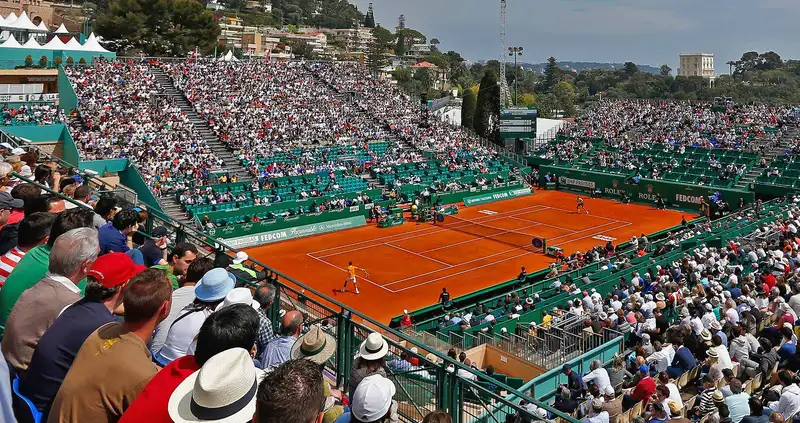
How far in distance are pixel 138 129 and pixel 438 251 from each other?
2150cm

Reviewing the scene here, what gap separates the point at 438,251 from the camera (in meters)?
33.0

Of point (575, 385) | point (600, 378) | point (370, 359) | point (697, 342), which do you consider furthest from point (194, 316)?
point (697, 342)

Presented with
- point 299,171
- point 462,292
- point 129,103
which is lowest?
point 462,292

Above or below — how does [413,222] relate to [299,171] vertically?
below

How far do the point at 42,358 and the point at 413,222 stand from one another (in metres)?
36.5

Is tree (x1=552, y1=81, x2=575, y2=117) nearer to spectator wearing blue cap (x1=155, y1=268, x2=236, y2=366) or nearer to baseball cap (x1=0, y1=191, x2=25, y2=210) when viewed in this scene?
baseball cap (x1=0, y1=191, x2=25, y2=210)

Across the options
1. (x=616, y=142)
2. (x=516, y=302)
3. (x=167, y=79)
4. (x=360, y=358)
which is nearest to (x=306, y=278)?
(x=516, y=302)

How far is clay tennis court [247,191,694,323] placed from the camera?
2673cm

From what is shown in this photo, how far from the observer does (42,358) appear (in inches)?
154

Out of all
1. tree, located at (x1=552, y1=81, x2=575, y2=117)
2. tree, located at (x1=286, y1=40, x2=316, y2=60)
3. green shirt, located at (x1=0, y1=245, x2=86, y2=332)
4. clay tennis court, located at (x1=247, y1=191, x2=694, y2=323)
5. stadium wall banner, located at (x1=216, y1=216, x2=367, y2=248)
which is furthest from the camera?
tree, located at (x1=286, y1=40, x2=316, y2=60)

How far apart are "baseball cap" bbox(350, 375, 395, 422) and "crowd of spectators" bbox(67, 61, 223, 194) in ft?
108

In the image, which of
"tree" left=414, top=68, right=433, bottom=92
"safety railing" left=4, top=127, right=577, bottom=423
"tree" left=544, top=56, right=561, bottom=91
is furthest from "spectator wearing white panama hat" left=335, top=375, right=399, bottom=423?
"tree" left=544, top=56, right=561, bottom=91

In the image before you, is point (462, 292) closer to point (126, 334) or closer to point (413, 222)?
point (413, 222)

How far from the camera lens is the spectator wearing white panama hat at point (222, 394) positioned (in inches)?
116
